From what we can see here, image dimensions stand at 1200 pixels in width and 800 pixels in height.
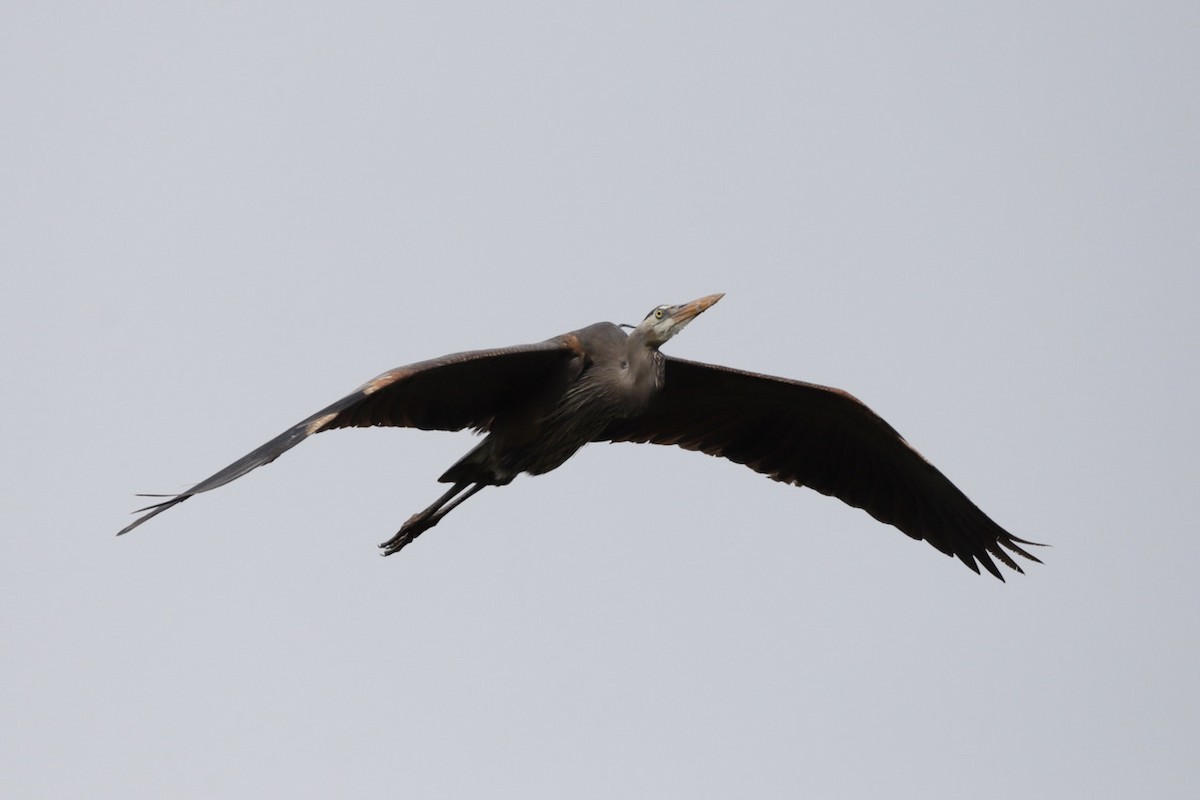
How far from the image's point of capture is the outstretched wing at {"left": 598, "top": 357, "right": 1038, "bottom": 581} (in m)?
13.0

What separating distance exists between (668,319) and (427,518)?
2191mm

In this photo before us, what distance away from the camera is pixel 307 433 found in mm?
→ 9523

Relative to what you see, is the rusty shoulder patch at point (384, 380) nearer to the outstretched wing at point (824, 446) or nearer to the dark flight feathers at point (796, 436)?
the dark flight feathers at point (796, 436)

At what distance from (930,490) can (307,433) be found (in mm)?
5934

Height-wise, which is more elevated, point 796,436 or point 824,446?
point 796,436

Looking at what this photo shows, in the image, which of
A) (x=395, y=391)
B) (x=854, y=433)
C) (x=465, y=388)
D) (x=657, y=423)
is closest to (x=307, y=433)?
(x=395, y=391)

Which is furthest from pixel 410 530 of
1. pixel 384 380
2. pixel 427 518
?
pixel 384 380

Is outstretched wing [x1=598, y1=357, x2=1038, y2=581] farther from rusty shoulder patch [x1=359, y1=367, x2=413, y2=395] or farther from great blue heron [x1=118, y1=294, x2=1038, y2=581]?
rusty shoulder patch [x1=359, y1=367, x2=413, y2=395]

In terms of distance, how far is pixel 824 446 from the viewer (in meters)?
13.6

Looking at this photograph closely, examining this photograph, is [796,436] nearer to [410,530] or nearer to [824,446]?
[824,446]

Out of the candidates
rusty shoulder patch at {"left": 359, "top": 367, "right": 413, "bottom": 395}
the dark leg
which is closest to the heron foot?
the dark leg

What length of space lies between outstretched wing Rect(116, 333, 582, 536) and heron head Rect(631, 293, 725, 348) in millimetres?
475

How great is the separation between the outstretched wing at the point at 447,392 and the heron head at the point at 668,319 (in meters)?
0.48

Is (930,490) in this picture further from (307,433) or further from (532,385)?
(307,433)
